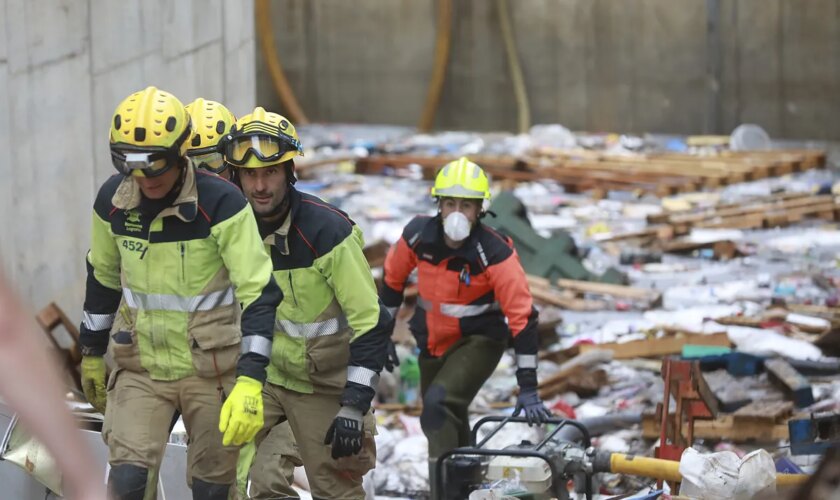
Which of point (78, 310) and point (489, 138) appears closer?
point (78, 310)

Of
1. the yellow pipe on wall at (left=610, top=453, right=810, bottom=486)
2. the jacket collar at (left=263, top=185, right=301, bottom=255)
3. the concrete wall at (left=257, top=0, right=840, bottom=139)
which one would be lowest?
the yellow pipe on wall at (left=610, top=453, right=810, bottom=486)

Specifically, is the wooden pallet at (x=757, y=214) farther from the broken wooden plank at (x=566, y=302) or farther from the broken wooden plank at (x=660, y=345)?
the broken wooden plank at (x=660, y=345)

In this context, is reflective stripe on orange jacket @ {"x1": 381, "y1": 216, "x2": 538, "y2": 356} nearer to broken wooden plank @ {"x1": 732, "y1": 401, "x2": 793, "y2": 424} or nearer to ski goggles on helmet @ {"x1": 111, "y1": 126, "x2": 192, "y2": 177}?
broken wooden plank @ {"x1": 732, "y1": 401, "x2": 793, "y2": 424}

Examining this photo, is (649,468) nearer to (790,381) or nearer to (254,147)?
(254,147)

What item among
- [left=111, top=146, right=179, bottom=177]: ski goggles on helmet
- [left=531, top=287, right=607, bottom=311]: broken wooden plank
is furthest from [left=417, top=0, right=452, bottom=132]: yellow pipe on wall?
[left=111, top=146, right=179, bottom=177]: ski goggles on helmet

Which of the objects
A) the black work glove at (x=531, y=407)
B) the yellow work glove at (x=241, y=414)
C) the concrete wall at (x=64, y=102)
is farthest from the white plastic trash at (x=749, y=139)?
the yellow work glove at (x=241, y=414)

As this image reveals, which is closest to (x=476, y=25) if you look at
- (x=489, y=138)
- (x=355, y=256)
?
(x=489, y=138)

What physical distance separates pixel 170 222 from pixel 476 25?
747 inches

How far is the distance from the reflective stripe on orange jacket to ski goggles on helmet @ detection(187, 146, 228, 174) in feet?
3.25

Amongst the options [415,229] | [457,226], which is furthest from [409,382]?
[457,226]

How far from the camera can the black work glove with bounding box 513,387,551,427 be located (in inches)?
254

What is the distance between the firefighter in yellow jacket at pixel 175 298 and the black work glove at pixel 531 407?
1.70 meters

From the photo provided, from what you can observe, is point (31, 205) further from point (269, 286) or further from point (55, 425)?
point (55, 425)

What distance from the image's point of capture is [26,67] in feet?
28.4
